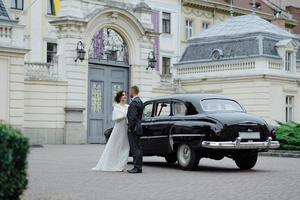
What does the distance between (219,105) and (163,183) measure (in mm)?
4674

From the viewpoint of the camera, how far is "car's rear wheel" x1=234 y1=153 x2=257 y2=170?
1661cm

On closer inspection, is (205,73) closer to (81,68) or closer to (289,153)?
(81,68)

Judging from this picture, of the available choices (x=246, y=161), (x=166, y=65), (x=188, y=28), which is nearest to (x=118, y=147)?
(x=246, y=161)

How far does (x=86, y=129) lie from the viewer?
30812 mm

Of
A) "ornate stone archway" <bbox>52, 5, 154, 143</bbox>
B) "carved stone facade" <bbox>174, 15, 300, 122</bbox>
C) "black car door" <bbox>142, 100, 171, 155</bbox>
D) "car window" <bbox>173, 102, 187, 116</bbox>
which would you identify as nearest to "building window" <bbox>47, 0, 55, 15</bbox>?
"ornate stone archway" <bbox>52, 5, 154, 143</bbox>

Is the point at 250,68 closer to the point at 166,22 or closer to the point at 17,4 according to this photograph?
the point at 17,4

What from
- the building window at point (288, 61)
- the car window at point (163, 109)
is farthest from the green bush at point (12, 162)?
the building window at point (288, 61)

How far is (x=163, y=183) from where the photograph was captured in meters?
12.7

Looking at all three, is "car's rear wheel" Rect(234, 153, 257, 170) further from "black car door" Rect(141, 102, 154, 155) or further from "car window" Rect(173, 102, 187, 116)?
"black car door" Rect(141, 102, 154, 155)

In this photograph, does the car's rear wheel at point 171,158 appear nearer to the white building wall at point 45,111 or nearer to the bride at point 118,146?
the bride at point 118,146

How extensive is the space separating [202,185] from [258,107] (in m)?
20.6

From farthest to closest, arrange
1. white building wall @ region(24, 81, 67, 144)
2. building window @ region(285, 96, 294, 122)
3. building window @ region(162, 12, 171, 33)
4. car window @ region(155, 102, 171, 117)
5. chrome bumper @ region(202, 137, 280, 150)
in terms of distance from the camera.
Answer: building window @ region(162, 12, 171, 33) < building window @ region(285, 96, 294, 122) < white building wall @ region(24, 81, 67, 144) < car window @ region(155, 102, 171, 117) < chrome bumper @ region(202, 137, 280, 150)

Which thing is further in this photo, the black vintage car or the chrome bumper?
the black vintage car

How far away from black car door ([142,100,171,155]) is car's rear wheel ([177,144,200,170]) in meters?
0.43
